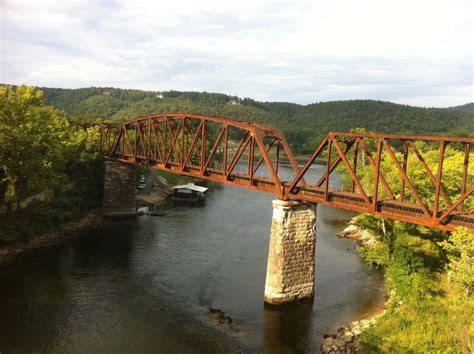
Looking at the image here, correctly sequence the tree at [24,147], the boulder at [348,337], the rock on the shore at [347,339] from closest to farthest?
1. the rock on the shore at [347,339]
2. the boulder at [348,337]
3. the tree at [24,147]

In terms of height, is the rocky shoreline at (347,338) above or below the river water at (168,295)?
above

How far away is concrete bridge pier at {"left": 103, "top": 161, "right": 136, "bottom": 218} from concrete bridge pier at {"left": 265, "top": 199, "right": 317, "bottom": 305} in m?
30.5

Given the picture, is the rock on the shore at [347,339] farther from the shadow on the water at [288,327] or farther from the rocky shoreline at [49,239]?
the rocky shoreline at [49,239]

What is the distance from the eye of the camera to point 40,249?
1528 inches

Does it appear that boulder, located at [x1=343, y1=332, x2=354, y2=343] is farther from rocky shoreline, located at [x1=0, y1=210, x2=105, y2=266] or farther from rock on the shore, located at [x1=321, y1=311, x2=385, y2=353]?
rocky shoreline, located at [x1=0, y1=210, x2=105, y2=266]

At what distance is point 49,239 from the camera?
41.4 meters

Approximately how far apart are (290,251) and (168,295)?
9.87 metres

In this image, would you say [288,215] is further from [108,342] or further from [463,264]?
[108,342]

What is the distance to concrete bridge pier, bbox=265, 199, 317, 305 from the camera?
89.6 feet

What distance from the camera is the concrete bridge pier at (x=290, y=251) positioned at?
89.6ft

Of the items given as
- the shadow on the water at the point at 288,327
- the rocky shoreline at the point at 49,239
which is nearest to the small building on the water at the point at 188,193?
the rocky shoreline at the point at 49,239

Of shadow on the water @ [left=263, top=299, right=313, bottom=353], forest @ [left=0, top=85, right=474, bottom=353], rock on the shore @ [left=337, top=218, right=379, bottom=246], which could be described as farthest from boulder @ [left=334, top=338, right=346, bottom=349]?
rock on the shore @ [left=337, top=218, right=379, bottom=246]

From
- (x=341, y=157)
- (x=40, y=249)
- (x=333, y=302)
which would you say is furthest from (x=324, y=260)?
(x=40, y=249)

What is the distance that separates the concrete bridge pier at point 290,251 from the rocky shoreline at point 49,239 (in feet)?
77.7
